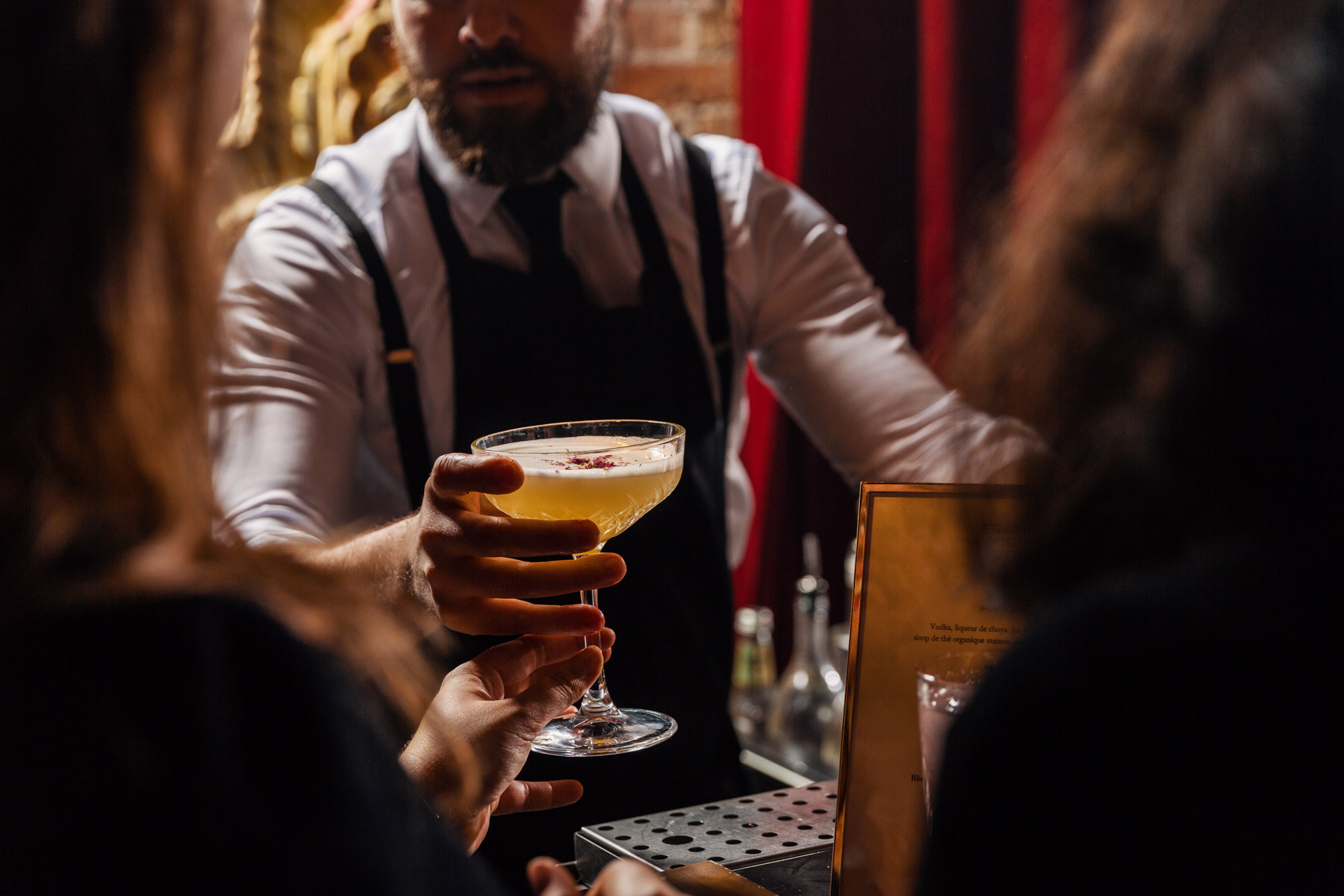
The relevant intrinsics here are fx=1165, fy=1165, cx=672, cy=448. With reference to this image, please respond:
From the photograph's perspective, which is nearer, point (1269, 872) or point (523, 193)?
point (1269, 872)

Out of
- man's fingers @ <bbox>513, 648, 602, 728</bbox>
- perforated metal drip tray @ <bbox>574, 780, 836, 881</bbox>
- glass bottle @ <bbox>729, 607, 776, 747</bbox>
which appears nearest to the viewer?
perforated metal drip tray @ <bbox>574, 780, 836, 881</bbox>

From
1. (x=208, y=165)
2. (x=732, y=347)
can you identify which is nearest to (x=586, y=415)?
(x=732, y=347)

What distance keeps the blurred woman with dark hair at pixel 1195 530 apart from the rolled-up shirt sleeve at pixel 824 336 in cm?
130

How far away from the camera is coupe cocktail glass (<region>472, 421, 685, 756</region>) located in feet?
3.63

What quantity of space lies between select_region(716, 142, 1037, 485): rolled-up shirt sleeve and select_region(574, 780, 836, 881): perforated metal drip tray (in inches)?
34.4

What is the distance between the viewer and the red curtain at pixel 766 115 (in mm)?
2686

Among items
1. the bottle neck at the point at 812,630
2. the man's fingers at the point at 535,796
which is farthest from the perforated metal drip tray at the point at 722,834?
the bottle neck at the point at 812,630

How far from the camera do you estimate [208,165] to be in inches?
24.5

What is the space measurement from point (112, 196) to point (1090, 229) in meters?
0.46

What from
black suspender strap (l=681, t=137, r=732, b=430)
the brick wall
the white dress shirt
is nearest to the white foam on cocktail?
the white dress shirt

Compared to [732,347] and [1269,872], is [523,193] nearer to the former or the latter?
[732,347]

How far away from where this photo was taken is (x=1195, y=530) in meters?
0.50

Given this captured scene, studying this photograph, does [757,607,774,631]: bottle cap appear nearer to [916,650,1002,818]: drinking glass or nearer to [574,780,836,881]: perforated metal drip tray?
[574,780,836,881]: perforated metal drip tray

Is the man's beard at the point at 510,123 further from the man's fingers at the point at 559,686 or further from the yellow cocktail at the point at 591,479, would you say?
the man's fingers at the point at 559,686
